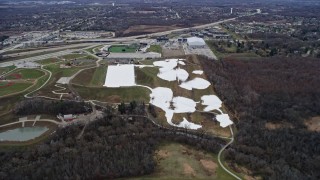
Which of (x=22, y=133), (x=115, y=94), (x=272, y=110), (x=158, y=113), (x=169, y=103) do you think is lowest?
(x=272, y=110)

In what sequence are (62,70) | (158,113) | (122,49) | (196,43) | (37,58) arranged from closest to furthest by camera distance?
1. (158,113)
2. (62,70)
3. (37,58)
4. (122,49)
5. (196,43)

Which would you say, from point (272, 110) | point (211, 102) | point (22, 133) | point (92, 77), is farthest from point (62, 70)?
point (272, 110)

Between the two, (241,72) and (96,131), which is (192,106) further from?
(241,72)

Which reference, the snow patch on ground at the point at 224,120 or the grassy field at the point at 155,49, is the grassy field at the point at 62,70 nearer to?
the grassy field at the point at 155,49

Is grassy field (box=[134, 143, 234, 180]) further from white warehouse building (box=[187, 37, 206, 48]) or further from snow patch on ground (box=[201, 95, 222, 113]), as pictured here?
white warehouse building (box=[187, 37, 206, 48])

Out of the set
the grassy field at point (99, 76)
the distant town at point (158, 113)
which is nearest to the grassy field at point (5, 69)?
the distant town at point (158, 113)

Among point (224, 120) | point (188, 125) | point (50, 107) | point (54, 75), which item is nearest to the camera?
point (188, 125)

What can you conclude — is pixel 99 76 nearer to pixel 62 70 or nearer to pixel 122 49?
pixel 62 70
